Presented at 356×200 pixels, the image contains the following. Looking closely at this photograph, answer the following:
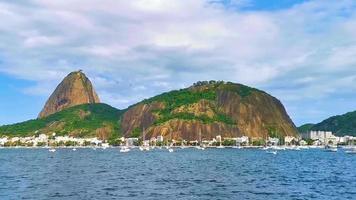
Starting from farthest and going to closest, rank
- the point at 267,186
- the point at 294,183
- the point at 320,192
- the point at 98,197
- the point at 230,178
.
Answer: the point at 230,178
the point at 294,183
the point at 267,186
the point at 320,192
the point at 98,197

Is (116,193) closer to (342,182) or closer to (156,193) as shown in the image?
(156,193)

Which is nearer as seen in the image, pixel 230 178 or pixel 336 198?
pixel 336 198

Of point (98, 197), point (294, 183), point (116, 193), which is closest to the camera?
point (98, 197)

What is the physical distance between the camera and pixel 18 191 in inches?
2443

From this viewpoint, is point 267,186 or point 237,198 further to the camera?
point 267,186

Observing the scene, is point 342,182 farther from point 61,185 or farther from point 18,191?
point 18,191

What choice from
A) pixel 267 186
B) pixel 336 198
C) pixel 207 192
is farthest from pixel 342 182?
pixel 207 192

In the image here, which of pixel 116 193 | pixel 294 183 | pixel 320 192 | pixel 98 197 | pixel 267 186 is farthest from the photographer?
pixel 294 183

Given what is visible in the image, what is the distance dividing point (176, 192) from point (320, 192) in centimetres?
1844

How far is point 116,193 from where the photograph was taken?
59250 millimetres

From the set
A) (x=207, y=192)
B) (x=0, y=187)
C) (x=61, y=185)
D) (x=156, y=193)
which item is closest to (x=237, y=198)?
(x=207, y=192)

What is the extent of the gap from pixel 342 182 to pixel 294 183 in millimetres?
8764

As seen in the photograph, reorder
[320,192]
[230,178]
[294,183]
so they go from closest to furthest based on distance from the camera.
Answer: [320,192] → [294,183] → [230,178]

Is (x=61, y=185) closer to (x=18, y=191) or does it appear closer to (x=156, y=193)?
(x=18, y=191)
